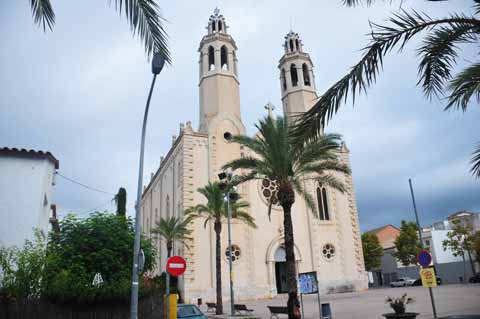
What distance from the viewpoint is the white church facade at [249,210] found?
34969 mm

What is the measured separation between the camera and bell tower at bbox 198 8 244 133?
39.6 m

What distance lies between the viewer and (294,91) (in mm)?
44750

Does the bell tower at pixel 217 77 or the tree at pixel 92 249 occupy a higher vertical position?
the bell tower at pixel 217 77

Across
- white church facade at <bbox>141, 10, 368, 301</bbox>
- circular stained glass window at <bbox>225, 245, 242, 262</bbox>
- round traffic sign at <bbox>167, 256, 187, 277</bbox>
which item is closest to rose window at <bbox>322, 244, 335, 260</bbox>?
white church facade at <bbox>141, 10, 368, 301</bbox>

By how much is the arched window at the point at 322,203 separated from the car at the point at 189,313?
1091 inches

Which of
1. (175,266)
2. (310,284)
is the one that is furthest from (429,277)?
(175,266)

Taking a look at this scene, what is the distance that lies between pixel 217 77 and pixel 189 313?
29065 millimetres

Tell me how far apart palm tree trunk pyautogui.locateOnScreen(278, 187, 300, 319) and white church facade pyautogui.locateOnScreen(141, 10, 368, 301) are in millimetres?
16480

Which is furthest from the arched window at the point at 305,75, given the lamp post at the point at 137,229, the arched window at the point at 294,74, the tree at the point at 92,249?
the lamp post at the point at 137,229

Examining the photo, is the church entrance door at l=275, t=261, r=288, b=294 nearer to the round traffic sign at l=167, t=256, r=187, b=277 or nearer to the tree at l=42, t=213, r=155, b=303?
the tree at l=42, t=213, r=155, b=303

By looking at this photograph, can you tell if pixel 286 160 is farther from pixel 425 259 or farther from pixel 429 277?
pixel 429 277

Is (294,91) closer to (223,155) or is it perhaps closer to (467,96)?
(223,155)

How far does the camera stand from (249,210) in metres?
37.6

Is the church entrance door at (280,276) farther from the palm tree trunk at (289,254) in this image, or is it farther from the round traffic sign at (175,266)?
the round traffic sign at (175,266)
